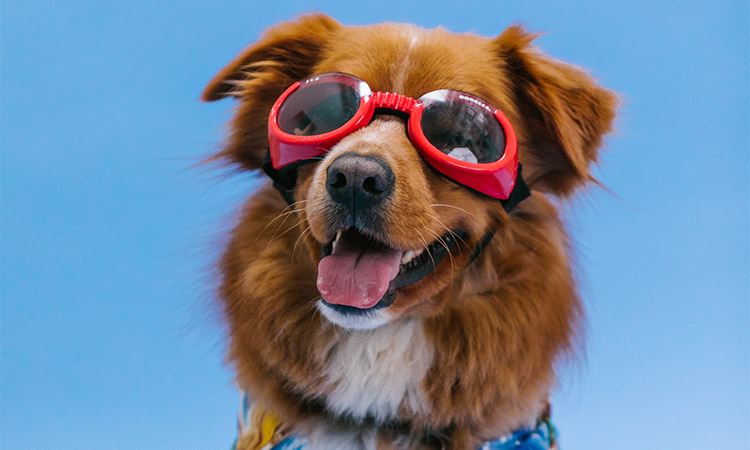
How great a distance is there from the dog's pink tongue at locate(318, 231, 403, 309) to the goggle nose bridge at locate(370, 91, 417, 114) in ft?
1.94

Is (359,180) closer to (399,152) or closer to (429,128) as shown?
(399,152)

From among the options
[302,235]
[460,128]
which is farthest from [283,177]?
[460,128]

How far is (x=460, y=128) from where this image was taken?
361cm

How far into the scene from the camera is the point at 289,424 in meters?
3.96

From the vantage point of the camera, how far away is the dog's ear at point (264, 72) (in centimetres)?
416

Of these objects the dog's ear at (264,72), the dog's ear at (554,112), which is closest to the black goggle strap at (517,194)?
the dog's ear at (554,112)

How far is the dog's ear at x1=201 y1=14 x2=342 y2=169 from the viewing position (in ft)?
13.6

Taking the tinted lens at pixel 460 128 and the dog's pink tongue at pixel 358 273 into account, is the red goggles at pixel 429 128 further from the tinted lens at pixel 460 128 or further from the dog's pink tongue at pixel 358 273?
the dog's pink tongue at pixel 358 273

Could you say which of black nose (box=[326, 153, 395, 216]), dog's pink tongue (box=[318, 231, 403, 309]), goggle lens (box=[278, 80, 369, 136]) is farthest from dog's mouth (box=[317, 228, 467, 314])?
goggle lens (box=[278, 80, 369, 136])

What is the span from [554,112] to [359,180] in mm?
1085

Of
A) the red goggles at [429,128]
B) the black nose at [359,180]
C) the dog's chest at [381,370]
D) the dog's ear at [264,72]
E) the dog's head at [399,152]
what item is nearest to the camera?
the black nose at [359,180]

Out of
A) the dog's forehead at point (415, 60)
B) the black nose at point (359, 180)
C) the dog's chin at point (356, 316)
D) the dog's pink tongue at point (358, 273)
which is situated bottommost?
the dog's chin at point (356, 316)

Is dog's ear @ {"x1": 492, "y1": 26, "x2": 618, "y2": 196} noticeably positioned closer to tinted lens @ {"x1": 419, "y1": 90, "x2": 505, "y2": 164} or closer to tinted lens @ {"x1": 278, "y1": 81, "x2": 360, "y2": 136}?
tinted lens @ {"x1": 419, "y1": 90, "x2": 505, "y2": 164}

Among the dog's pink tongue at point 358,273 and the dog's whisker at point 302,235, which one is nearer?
the dog's pink tongue at point 358,273
